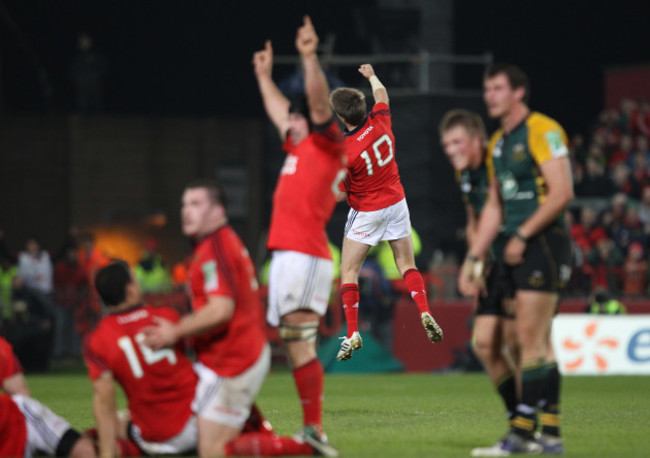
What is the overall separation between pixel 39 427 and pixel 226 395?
3.96ft

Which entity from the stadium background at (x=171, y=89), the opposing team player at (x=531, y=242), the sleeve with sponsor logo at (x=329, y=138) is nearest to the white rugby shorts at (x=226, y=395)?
the sleeve with sponsor logo at (x=329, y=138)

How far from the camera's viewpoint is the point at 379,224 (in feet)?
35.0

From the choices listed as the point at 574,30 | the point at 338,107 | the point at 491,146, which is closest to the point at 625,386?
the point at 338,107

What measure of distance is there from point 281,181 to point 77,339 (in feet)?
54.4

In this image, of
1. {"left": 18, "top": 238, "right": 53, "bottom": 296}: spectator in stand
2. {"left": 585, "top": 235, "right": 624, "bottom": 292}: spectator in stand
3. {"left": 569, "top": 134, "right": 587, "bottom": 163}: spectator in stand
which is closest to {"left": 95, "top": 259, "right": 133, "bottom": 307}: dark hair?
{"left": 585, "top": 235, "right": 624, "bottom": 292}: spectator in stand

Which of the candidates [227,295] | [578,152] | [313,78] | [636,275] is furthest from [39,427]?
[578,152]

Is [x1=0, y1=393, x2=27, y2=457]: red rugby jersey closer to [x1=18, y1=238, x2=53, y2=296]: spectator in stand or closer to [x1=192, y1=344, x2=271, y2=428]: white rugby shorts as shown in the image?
[x1=192, y1=344, x2=271, y2=428]: white rugby shorts

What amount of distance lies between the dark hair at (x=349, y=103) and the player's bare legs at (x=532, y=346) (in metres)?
3.14

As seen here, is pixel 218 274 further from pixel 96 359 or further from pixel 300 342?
pixel 300 342

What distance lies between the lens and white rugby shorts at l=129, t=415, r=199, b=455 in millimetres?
6715

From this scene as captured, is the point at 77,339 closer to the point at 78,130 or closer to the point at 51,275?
the point at 51,275

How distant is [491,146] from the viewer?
24.2 ft

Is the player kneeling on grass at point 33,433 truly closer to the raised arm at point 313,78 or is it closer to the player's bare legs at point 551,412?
the raised arm at point 313,78

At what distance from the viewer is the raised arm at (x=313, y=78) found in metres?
6.80
